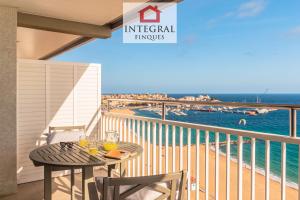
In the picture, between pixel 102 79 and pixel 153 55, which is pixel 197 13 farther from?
pixel 102 79

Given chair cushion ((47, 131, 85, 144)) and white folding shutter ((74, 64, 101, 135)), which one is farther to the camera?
white folding shutter ((74, 64, 101, 135))

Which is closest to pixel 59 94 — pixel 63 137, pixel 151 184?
pixel 63 137

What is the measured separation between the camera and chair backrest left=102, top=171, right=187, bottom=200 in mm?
1325

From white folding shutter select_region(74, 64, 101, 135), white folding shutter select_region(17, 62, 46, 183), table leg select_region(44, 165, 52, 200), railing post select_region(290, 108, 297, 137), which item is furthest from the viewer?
white folding shutter select_region(74, 64, 101, 135)

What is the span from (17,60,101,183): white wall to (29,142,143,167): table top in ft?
5.05

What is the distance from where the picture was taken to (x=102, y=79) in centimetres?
475

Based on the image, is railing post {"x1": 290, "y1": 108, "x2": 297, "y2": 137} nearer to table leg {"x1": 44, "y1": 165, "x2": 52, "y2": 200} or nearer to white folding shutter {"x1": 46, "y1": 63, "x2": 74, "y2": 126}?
table leg {"x1": 44, "y1": 165, "x2": 52, "y2": 200}

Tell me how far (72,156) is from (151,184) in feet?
3.54

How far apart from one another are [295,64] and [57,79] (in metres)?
33.5

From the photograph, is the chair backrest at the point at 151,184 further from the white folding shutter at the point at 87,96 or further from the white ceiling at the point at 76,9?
the white folding shutter at the point at 87,96

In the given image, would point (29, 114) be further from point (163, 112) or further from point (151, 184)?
point (151, 184)

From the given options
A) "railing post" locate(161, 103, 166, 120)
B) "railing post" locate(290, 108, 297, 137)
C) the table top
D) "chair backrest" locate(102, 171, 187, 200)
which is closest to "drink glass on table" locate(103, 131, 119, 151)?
the table top

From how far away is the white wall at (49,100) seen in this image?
153 inches

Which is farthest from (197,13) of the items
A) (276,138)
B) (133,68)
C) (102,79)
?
(276,138)
